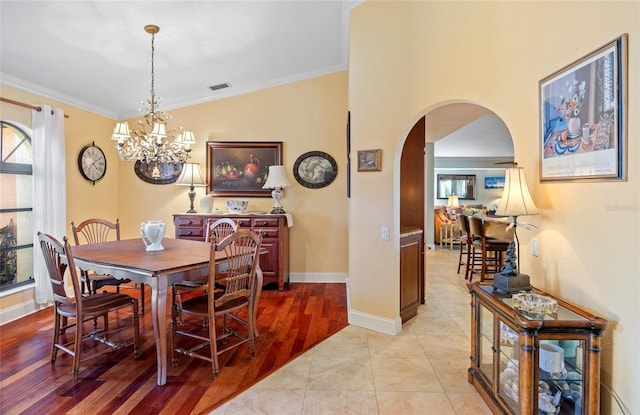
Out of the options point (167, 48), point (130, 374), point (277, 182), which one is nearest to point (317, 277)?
point (277, 182)

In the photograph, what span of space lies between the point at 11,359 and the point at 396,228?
3516mm

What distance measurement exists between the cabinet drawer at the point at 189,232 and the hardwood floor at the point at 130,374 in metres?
1.42

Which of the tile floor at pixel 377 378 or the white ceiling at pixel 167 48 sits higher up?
the white ceiling at pixel 167 48

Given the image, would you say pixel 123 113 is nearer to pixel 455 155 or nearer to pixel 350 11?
pixel 350 11

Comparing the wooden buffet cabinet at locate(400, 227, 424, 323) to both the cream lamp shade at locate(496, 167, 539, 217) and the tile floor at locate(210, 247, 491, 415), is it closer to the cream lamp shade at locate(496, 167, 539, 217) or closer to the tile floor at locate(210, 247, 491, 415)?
the tile floor at locate(210, 247, 491, 415)

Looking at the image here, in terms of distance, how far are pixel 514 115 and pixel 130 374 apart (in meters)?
3.46

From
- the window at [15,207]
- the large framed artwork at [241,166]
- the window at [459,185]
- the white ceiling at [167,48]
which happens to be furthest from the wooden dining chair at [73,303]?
the window at [459,185]

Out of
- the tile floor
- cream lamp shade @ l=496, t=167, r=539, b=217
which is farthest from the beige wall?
cream lamp shade @ l=496, t=167, r=539, b=217

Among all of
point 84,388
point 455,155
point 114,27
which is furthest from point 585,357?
point 455,155

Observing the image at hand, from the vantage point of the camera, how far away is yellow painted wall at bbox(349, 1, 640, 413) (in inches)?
62.2

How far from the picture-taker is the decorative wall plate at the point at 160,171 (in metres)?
5.18

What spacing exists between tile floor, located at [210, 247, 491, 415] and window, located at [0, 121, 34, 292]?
3.43 m

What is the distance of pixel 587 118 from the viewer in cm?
175

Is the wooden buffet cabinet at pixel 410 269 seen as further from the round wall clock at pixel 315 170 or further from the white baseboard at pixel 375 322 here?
the round wall clock at pixel 315 170
